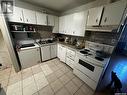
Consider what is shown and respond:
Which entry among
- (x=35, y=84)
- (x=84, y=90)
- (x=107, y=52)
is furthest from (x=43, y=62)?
(x=107, y=52)

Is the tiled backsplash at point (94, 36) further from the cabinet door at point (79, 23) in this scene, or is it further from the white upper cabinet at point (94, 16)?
the white upper cabinet at point (94, 16)

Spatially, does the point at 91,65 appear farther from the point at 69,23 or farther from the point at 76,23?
the point at 69,23

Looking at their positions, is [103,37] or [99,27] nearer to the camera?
[99,27]

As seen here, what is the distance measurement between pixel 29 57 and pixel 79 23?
2.33 m

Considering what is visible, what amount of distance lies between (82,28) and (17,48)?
238 cm

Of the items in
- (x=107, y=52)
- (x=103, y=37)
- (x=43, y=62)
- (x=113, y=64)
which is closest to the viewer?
(x=113, y=64)

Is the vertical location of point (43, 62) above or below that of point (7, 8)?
below

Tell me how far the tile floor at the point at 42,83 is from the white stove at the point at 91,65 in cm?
26

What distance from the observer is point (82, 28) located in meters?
1.99

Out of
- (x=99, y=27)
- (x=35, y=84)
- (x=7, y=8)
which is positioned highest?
(x=7, y=8)

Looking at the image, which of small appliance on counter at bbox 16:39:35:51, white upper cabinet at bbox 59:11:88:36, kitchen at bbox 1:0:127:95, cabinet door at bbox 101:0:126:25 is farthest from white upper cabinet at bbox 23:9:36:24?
cabinet door at bbox 101:0:126:25

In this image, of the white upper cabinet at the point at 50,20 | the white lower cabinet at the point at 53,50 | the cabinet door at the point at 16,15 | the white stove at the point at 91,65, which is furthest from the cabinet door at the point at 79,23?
the cabinet door at the point at 16,15

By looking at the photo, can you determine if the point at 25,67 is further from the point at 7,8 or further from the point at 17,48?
the point at 7,8

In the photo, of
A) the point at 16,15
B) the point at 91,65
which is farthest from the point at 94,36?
the point at 16,15
